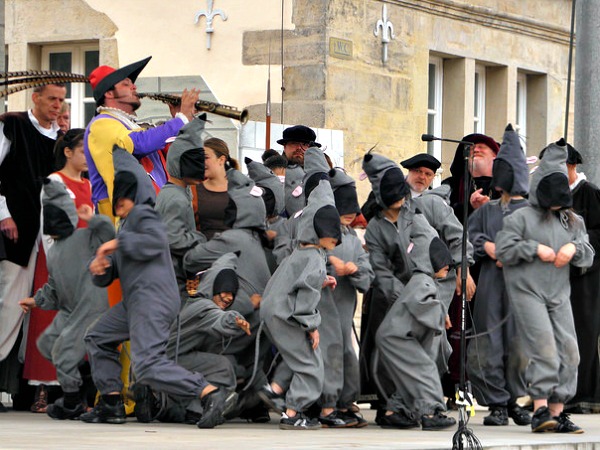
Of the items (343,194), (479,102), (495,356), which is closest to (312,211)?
(343,194)

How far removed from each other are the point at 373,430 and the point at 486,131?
1048 centimetres

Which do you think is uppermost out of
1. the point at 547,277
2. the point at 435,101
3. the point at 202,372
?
the point at 435,101

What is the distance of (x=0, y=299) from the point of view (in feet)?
47.4

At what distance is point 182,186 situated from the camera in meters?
13.4

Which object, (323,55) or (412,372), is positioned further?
(323,55)

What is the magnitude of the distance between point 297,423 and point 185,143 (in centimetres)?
198

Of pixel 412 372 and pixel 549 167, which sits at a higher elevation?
pixel 549 167

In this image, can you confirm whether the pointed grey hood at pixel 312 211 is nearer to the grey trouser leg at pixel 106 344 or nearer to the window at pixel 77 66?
the grey trouser leg at pixel 106 344

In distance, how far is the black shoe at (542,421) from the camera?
13281 mm

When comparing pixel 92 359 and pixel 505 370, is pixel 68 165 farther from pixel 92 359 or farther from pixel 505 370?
pixel 505 370

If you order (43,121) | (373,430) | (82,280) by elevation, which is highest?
(43,121)

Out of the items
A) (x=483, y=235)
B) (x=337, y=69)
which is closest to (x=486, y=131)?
(x=337, y=69)

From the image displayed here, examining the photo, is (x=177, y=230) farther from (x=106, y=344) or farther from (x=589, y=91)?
(x=589, y=91)

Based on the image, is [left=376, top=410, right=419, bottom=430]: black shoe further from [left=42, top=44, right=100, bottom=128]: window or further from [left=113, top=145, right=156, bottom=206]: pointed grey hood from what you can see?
[left=42, top=44, right=100, bottom=128]: window
